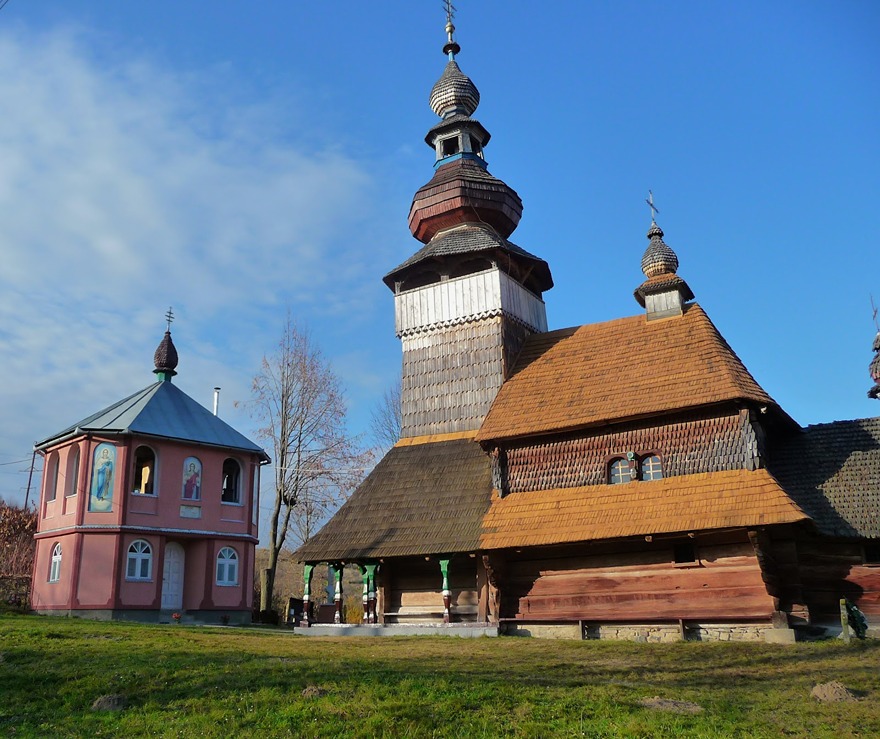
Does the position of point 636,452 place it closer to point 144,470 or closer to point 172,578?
point 172,578

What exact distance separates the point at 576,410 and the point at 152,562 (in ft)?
47.0

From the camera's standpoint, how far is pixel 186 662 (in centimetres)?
1188

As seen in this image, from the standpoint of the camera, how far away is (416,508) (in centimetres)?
2031

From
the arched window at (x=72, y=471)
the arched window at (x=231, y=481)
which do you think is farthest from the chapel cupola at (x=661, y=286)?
the arched window at (x=72, y=471)

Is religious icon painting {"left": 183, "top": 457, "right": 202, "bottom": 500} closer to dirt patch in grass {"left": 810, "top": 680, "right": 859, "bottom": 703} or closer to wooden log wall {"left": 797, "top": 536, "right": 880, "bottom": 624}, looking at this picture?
wooden log wall {"left": 797, "top": 536, "right": 880, "bottom": 624}

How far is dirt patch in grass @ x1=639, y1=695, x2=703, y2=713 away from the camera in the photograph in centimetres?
888

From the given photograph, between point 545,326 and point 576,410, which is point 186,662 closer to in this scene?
point 576,410

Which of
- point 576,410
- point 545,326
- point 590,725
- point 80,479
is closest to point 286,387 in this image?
point 80,479

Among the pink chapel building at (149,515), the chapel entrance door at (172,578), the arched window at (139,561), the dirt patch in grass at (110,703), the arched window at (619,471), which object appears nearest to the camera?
the dirt patch in grass at (110,703)

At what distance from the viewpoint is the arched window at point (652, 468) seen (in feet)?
58.9

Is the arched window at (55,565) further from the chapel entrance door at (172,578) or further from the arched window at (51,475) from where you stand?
the chapel entrance door at (172,578)

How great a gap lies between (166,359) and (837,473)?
22.8 m

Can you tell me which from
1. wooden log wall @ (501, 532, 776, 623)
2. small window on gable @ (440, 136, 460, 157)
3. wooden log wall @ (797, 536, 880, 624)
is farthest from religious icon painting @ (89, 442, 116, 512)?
wooden log wall @ (797, 536, 880, 624)

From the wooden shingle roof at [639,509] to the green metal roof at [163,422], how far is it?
12035 mm
